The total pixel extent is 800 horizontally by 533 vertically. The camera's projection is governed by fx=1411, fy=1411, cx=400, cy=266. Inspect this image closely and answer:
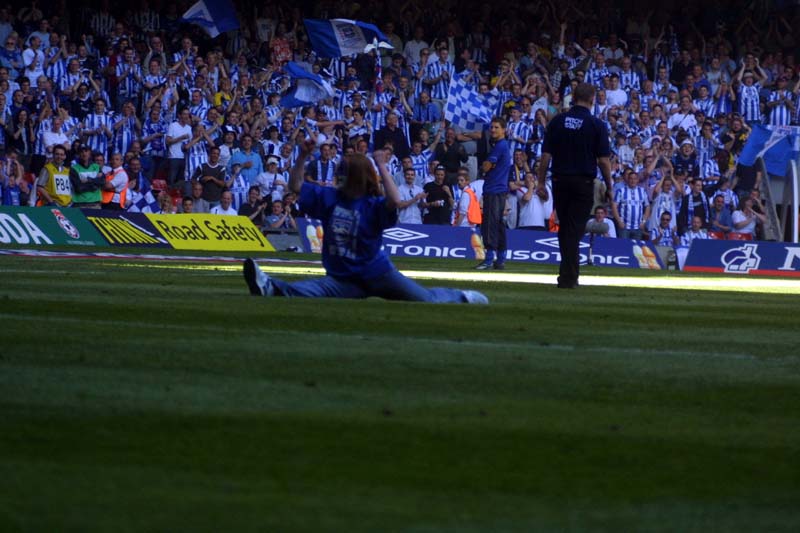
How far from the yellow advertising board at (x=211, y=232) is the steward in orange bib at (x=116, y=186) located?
1.30m

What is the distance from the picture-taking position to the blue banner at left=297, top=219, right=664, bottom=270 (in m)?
27.8

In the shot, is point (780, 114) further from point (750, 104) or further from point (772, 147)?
point (772, 147)

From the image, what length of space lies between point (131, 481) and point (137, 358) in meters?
2.68

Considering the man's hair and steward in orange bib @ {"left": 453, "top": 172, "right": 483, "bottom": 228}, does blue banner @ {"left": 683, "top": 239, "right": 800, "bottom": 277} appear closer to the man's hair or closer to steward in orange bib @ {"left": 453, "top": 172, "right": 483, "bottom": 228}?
steward in orange bib @ {"left": 453, "top": 172, "right": 483, "bottom": 228}

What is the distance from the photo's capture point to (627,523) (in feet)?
10.4

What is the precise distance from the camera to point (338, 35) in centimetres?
3020

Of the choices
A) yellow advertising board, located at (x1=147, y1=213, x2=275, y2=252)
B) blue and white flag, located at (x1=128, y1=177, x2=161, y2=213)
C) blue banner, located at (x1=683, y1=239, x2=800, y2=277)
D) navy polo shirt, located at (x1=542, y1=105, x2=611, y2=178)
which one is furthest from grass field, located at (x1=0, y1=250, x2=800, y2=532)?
blue banner, located at (x1=683, y1=239, x2=800, y2=277)

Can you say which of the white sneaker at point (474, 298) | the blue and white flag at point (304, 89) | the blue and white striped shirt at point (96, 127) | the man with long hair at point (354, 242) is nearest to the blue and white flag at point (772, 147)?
the blue and white flag at point (304, 89)

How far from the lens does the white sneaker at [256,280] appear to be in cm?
1033

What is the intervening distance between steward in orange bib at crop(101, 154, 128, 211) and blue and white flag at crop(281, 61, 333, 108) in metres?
4.08

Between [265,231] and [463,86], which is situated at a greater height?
[463,86]

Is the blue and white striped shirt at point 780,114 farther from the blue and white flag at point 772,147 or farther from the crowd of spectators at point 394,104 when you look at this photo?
the blue and white flag at point 772,147

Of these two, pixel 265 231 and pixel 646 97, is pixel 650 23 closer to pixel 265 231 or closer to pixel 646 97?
pixel 646 97

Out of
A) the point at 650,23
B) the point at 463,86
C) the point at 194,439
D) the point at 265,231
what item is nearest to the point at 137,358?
the point at 194,439
